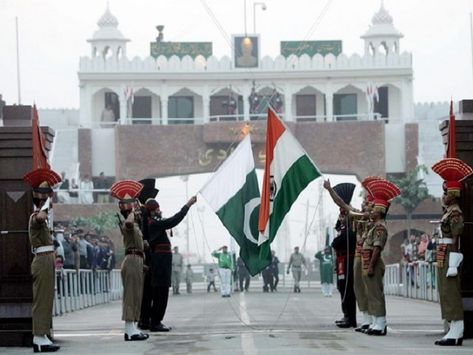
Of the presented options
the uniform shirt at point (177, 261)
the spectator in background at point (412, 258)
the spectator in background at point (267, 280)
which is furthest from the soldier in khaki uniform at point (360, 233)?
the spectator in background at point (267, 280)

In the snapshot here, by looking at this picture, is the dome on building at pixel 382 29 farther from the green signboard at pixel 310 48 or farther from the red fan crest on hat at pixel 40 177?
the red fan crest on hat at pixel 40 177

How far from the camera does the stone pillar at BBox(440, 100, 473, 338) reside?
19672 mm

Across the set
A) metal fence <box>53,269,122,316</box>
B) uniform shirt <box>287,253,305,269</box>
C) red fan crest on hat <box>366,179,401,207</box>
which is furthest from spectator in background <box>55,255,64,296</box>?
uniform shirt <box>287,253,305,269</box>

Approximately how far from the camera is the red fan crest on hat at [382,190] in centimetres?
2002

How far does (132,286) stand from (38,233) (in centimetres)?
184

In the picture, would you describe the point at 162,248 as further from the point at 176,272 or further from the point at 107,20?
the point at 107,20

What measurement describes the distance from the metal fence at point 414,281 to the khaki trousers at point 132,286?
42.5 ft

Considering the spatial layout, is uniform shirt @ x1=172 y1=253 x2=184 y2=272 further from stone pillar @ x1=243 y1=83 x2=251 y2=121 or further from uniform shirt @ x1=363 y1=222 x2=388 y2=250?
stone pillar @ x1=243 y1=83 x2=251 y2=121

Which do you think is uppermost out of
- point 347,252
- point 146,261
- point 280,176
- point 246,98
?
point 246,98

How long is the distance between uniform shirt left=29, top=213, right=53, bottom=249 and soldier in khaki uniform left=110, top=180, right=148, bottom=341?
1.29 meters

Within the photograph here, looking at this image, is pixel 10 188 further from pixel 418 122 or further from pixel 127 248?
pixel 418 122

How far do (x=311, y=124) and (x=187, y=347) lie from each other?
71.1 m

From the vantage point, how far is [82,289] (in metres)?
38.3

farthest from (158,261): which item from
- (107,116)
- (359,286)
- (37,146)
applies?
(107,116)
